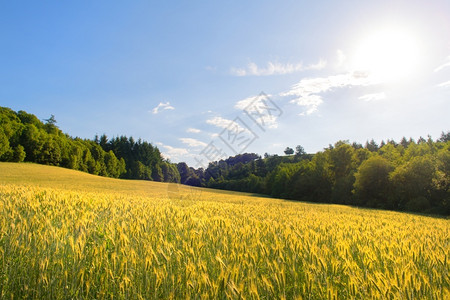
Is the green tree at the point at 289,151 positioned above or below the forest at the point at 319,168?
above

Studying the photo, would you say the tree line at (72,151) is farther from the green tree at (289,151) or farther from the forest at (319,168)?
the green tree at (289,151)

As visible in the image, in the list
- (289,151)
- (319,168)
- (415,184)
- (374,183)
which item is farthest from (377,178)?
(289,151)

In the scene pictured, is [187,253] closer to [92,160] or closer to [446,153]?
[446,153]

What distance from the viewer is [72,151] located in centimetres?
7562

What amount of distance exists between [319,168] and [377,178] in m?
21.1

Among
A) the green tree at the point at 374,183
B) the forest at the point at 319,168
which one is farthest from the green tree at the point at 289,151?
the green tree at the point at 374,183

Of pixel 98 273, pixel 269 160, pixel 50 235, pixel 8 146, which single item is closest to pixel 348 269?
pixel 98 273

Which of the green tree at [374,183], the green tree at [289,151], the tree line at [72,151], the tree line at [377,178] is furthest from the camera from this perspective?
the green tree at [289,151]

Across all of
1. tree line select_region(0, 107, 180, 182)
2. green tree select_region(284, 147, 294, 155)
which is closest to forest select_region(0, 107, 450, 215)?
tree line select_region(0, 107, 180, 182)

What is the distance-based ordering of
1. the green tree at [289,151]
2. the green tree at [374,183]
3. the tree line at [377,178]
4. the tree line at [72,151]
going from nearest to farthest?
the tree line at [377,178] → the green tree at [374,183] → the tree line at [72,151] → the green tree at [289,151]

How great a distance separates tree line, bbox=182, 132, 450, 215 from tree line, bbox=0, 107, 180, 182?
166 ft

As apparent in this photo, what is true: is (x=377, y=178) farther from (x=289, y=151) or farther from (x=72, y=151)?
(x=289, y=151)

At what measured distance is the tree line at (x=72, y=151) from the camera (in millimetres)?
57531

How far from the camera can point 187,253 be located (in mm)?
2434
